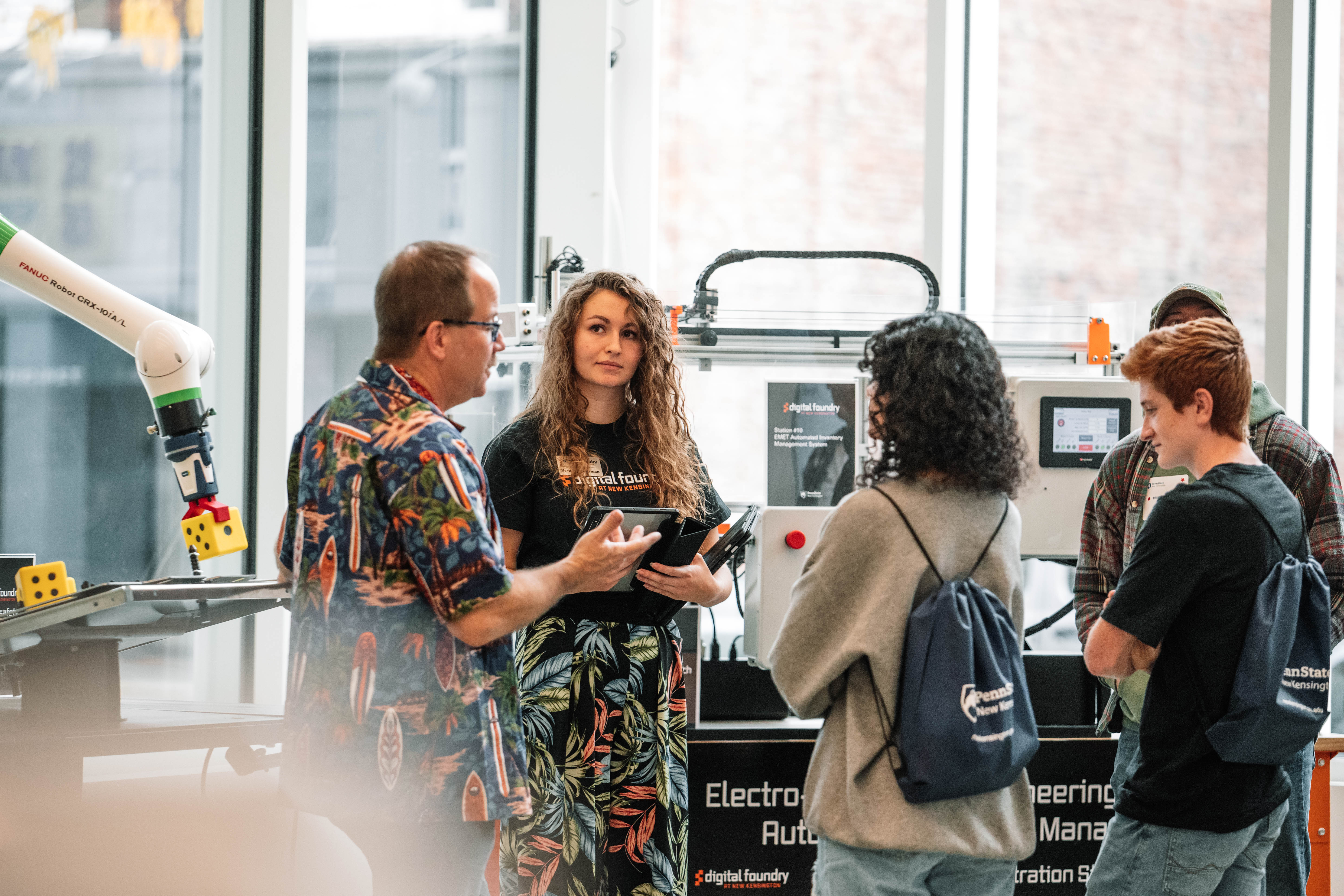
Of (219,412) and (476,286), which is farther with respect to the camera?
(219,412)

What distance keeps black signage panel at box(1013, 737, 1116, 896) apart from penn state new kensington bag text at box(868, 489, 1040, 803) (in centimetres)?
128

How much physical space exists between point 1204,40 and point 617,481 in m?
3.38

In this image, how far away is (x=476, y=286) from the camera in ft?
4.50

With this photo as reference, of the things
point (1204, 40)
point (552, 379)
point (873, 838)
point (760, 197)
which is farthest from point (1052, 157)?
point (873, 838)

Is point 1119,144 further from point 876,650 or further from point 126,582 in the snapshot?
point 126,582

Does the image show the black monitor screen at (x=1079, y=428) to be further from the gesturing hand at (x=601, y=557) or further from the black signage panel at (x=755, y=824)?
the gesturing hand at (x=601, y=557)

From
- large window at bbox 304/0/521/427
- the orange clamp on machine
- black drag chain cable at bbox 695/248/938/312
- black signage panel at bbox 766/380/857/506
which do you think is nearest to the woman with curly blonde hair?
black signage panel at bbox 766/380/857/506

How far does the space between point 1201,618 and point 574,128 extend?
2.96m

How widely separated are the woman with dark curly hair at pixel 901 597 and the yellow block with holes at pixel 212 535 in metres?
1.02

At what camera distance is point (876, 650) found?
1.33 m

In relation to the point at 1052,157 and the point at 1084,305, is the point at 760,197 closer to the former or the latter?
the point at 1052,157

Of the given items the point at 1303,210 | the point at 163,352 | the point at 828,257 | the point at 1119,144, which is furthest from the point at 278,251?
the point at 1303,210

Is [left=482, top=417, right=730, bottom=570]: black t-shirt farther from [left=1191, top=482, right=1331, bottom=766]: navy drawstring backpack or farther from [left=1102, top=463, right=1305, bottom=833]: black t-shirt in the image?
[left=1191, top=482, right=1331, bottom=766]: navy drawstring backpack

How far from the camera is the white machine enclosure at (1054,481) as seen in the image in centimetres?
272
